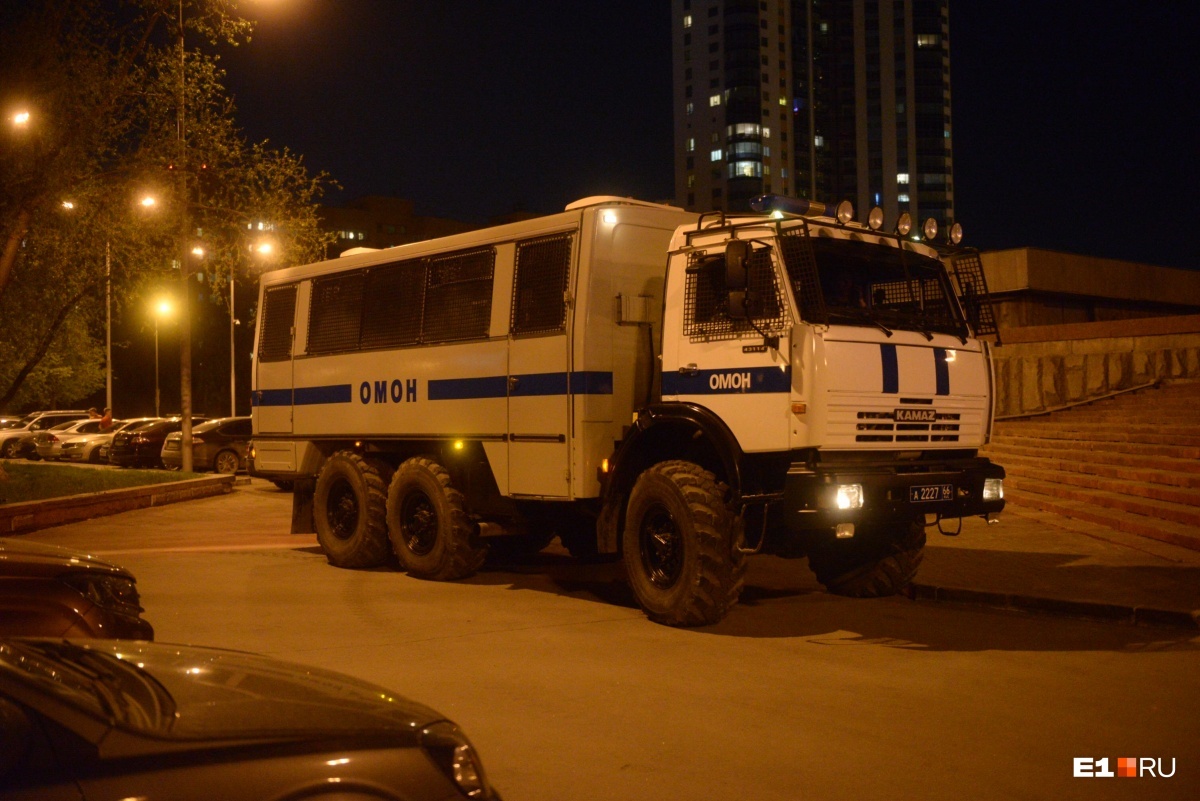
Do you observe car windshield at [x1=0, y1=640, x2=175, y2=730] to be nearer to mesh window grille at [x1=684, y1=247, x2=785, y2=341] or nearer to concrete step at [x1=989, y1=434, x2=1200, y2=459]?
mesh window grille at [x1=684, y1=247, x2=785, y2=341]

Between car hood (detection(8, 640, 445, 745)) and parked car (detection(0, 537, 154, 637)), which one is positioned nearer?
car hood (detection(8, 640, 445, 745))

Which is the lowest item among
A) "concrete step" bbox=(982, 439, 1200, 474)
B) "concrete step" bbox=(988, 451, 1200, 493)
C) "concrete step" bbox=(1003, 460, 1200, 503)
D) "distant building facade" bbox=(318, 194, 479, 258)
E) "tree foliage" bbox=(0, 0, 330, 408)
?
"concrete step" bbox=(1003, 460, 1200, 503)

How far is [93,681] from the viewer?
3.04 metres

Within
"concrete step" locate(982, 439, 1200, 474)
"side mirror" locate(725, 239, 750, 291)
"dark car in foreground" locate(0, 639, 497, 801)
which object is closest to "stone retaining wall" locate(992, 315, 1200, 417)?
"concrete step" locate(982, 439, 1200, 474)

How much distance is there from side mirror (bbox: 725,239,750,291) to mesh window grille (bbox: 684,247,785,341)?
5cm

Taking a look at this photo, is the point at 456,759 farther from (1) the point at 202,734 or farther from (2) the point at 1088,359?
(2) the point at 1088,359

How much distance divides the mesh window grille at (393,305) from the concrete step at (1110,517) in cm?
821

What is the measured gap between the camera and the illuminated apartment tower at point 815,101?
133125mm

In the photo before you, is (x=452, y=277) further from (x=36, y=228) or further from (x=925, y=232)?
(x=36, y=228)

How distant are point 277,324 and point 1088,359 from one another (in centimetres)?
1612

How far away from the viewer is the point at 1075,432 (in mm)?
18594

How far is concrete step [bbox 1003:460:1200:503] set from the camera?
1297 centimetres

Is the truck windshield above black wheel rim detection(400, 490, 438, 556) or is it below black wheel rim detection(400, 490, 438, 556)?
above

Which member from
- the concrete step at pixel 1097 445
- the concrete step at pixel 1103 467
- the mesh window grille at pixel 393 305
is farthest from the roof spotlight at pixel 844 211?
the concrete step at pixel 1097 445
